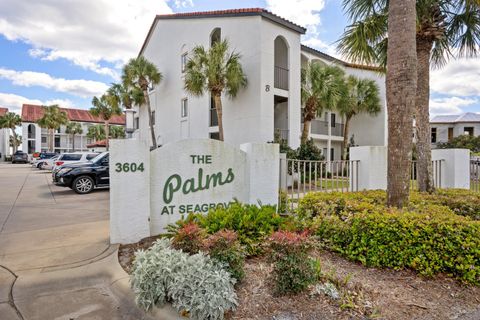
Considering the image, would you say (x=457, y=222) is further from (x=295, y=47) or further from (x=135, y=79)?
(x=135, y=79)

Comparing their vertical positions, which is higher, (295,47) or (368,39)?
(295,47)

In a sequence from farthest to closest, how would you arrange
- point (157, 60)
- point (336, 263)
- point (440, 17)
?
1. point (157, 60)
2. point (440, 17)
3. point (336, 263)

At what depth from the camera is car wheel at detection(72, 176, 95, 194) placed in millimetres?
12031

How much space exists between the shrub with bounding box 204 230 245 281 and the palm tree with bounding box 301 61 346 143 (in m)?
13.8

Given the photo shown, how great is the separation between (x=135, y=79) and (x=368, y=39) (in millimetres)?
18469

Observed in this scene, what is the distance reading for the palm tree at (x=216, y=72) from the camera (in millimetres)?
14280

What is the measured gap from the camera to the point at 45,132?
56.2 meters

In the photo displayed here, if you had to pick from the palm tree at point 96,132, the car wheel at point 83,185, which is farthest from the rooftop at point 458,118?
the palm tree at point 96,132

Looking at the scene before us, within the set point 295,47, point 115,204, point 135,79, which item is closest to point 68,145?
point 135,79

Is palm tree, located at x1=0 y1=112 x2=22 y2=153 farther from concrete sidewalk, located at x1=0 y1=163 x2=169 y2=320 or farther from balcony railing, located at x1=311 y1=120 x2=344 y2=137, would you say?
concrete sidewalk, located at x1=0 y1=163 x2=169 y2=320

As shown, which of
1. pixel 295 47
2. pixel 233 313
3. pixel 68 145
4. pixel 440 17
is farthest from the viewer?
pixel 68 145

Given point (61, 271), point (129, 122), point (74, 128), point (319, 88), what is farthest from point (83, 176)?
point (74, 128)

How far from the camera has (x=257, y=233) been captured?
4.30 meters

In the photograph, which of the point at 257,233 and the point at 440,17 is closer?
the point at 257,233
